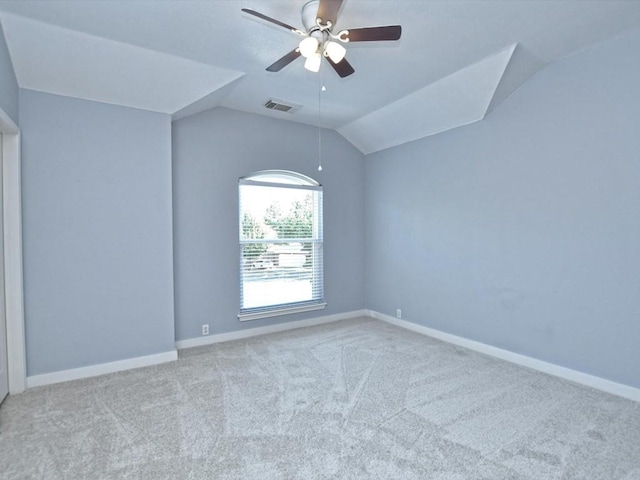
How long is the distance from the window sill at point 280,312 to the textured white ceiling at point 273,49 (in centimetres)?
252

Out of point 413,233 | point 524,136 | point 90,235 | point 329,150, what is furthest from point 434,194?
point 90,235

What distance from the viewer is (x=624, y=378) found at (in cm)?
262

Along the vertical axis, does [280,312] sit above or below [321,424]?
above

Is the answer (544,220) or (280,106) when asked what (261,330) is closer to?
(280,106)

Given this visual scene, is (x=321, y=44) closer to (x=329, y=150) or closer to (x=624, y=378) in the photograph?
(x=329, y=150)

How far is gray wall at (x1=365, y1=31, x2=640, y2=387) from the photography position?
263 centimetres

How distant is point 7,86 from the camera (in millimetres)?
2502

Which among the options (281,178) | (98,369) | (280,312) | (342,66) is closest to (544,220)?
(342,66)

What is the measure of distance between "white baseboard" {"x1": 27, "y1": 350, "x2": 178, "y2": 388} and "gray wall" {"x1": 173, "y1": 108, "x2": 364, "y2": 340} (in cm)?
38

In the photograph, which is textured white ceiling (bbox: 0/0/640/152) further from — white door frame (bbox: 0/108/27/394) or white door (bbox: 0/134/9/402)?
white door (bbox: 0/134/9/402)

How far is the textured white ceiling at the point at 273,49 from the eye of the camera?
2.27m

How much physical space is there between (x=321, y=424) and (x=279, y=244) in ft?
8.45

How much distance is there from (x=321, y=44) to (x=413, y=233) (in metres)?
2.87

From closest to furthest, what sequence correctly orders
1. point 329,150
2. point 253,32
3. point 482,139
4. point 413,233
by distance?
point 253,32 < point 482,139 < point 413,233 < point 329,150
